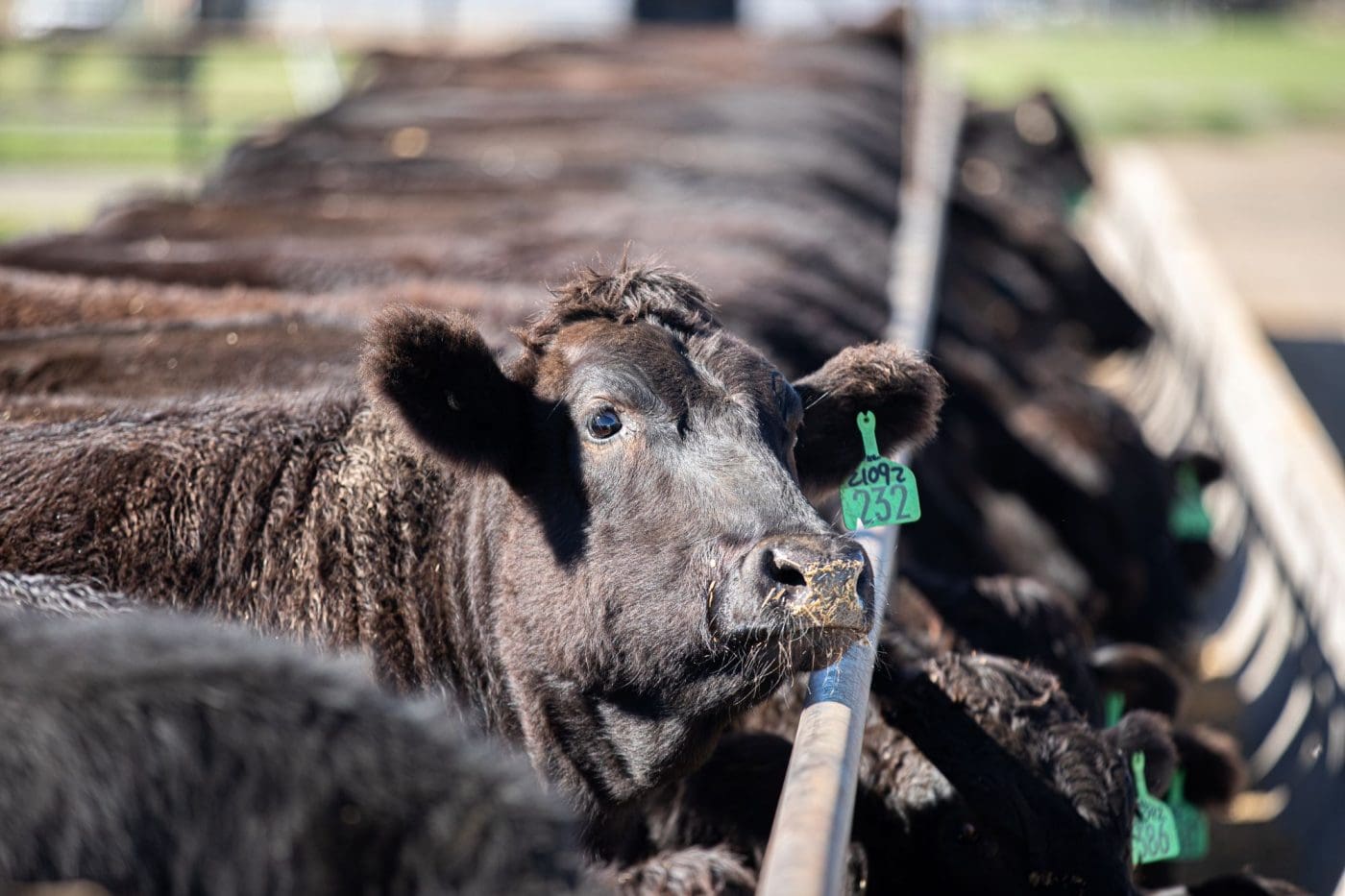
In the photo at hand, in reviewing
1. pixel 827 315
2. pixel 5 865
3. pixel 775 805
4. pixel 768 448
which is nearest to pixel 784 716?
pixel 775 805

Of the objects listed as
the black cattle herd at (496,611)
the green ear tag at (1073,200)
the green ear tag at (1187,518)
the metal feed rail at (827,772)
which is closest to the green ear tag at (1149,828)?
the black cattle herd at (496,611)

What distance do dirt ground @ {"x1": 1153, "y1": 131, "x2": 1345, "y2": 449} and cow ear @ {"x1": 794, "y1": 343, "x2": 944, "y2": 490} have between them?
616 centimetres

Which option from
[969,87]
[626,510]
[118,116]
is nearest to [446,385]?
[626,510]

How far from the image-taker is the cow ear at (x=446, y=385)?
2891 millimetres

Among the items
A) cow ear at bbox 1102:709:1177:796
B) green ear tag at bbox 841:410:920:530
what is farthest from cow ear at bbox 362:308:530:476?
Answer: cow ear at bbox 1102:709:1177:796

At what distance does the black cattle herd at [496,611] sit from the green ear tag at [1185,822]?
0.01m

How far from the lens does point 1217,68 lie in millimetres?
34938

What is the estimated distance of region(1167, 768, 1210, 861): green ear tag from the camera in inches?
153

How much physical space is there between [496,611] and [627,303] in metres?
0.66

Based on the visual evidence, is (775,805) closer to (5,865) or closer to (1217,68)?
(5,865)

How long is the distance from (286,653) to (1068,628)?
9.09ft

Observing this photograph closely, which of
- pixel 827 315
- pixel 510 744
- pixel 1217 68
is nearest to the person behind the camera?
pixel 510 744

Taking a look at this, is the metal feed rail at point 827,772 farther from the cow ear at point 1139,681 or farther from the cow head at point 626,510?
the cow ear at point 1139,681

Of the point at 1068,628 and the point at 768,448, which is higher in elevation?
the point at 768,448
